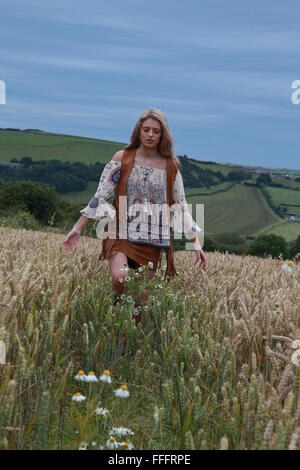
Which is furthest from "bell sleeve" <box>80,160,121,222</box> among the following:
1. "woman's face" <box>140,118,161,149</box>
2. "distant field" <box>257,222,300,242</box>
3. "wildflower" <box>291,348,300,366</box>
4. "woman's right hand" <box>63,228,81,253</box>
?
"distant field" <box>257,222,300,242</box>

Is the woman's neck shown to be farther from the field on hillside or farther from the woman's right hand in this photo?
A: the field on hillside

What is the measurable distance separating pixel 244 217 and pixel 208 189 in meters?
10.5

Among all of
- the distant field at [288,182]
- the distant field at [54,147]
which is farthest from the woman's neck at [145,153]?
the distant field at [54,147]

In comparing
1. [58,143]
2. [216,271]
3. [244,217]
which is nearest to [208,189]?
[244,217]

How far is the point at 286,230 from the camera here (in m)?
48.6

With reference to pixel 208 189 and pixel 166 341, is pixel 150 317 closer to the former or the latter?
pixel 166 341

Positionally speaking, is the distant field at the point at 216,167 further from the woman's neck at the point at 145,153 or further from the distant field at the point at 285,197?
the woman's neck at the point at 145,153

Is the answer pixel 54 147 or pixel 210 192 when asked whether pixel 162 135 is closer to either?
pixel 210 192

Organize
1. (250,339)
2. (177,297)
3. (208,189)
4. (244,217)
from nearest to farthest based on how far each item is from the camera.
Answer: (250,339), (177,297), (244,217), (208,189)

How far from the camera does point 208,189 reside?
6525 centimetres

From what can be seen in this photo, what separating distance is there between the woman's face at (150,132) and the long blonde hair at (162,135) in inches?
1.4

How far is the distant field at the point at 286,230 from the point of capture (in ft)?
152

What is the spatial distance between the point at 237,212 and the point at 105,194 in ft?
177

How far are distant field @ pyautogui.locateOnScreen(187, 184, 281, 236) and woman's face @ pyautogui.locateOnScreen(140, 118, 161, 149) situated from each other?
4771 cm
